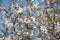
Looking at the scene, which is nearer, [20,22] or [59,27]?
[59,27]

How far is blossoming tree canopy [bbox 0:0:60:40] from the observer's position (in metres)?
4.09

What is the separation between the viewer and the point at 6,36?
14.3 feet

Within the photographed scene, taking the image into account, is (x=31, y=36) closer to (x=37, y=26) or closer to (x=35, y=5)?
(x=37, y=26)

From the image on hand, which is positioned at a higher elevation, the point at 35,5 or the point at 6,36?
the point at 35,5

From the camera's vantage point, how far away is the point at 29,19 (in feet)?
14.3

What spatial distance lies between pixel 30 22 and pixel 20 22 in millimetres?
270

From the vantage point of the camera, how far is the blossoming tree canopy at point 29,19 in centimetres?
409

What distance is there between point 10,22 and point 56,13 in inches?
49.2

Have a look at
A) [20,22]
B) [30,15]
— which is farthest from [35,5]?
[20,22]

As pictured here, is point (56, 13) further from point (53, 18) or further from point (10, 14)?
point (10, 14)

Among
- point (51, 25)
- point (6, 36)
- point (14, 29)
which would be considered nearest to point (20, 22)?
point (14, 29)

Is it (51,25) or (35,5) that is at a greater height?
(35,5)

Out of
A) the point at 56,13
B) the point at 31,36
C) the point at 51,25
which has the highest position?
the point at 56,13

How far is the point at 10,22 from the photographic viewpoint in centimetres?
440
